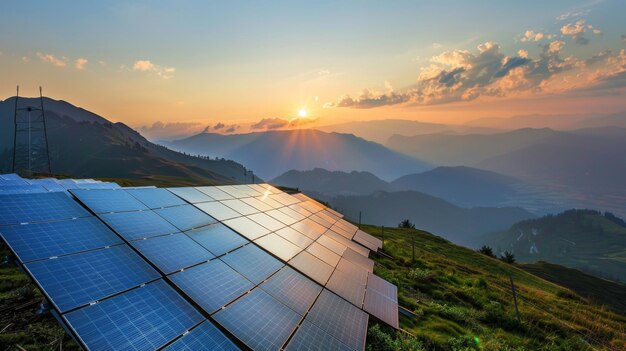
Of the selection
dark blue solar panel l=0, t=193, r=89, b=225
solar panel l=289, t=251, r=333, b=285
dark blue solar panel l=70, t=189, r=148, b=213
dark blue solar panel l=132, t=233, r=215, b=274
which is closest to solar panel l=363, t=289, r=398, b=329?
solar panel l=289, t=251, r=333, b=285

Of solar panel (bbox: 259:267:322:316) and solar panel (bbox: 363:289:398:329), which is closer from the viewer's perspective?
solar panel (bbox: 259:267:322:316)

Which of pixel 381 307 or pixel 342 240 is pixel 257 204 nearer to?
pixel 342 240

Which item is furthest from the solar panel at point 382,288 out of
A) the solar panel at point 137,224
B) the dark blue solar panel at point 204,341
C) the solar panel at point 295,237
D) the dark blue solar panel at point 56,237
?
the dark blue solar panel at point 56,237

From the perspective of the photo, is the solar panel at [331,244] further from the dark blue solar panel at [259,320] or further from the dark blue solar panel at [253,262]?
the dark blue solar panel at [259,320]

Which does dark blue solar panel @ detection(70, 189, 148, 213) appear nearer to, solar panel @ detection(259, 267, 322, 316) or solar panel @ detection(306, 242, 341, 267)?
solar panel @ detection(259, 267, 322, 316)

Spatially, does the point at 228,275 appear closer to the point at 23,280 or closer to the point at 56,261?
the point at 56,261
